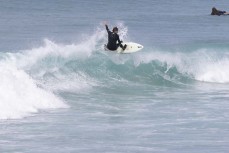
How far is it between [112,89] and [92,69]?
10.1ft

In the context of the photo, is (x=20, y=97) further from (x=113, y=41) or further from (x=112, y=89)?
(x=112, y=89)

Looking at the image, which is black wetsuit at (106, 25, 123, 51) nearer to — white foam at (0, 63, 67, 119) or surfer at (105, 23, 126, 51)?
surfer at (105, 23, 126, 51)

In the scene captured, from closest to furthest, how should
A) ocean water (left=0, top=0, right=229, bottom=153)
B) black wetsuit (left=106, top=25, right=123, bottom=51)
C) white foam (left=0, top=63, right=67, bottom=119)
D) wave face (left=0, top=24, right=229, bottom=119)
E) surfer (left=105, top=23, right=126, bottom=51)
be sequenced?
ocean water (left=0, top=0, right=229, bottom=153)
white foam (left=0, top=63, right=67, bottom=119)
wave face (left=0, top=24, right=229, bottom=119)
surfer (left=105, top=23, right=126, bottom=51)
black wetsuit (left=106, top=25, right=123, bottom=51)

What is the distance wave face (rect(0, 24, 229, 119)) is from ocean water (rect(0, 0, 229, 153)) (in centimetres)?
5

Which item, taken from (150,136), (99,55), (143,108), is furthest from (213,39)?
(150,136)

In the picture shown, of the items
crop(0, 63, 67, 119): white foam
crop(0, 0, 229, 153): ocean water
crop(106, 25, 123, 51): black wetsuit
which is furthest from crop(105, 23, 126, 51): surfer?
crop(0, 63, 67, 119): white foam

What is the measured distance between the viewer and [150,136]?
74.1ft

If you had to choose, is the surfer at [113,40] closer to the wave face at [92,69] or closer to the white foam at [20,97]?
the wave face at [92,69]

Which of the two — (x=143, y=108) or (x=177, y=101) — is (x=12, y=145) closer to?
(x=143, y=108)

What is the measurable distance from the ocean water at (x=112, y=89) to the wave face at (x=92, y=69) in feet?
0.16

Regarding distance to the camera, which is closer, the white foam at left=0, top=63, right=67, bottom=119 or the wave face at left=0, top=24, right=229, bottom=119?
the white foam at left=0, top=63, right=67, bottom=119

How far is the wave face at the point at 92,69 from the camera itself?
28.8m

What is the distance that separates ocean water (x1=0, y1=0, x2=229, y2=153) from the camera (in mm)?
22141

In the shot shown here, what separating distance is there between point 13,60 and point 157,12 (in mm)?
38040
